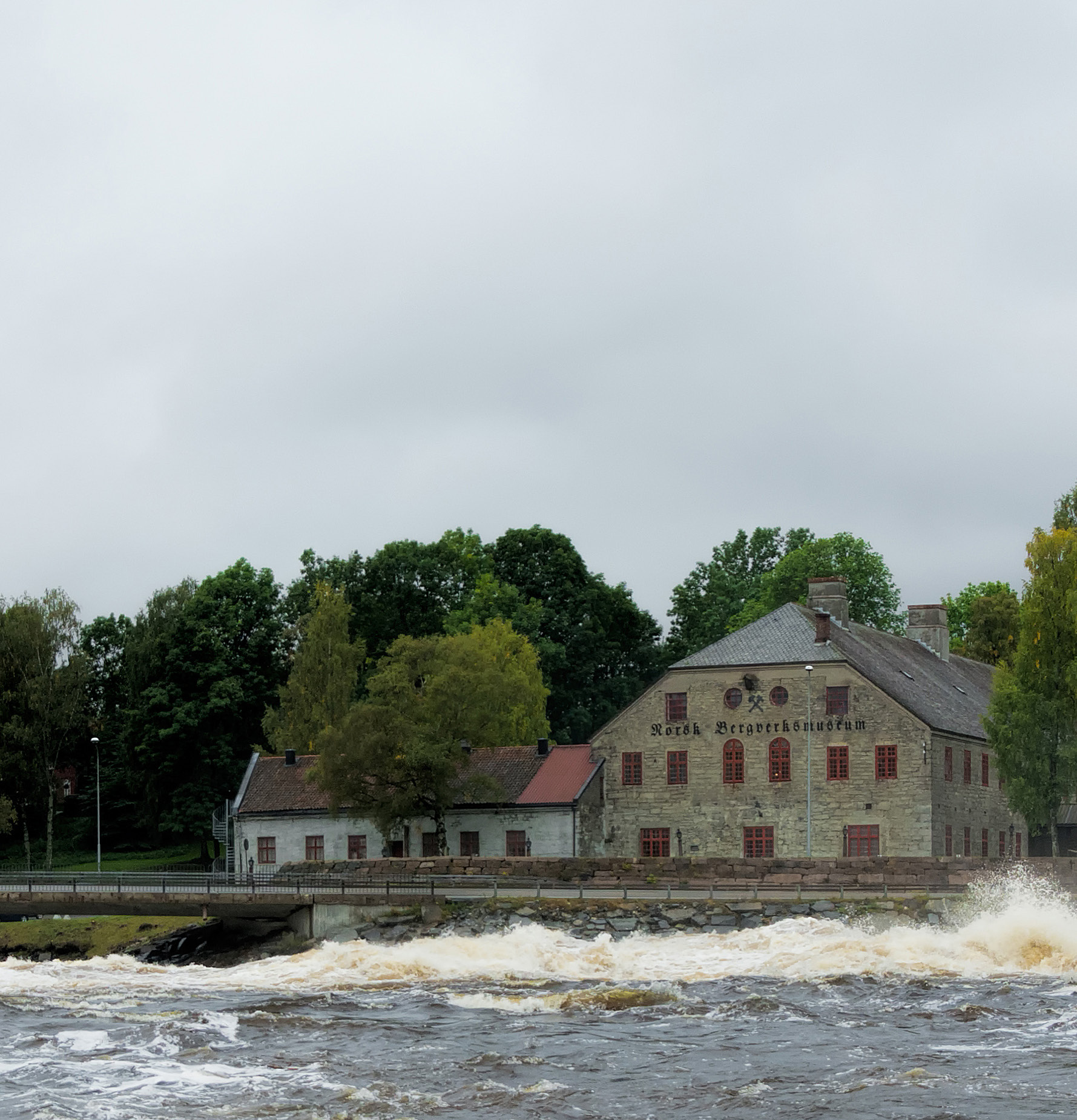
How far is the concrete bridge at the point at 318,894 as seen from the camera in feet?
151

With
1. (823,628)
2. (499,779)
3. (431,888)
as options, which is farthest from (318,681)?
(431,888)

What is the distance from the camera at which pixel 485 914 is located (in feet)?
149

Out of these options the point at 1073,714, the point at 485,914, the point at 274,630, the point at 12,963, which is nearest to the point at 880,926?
the point at 485,914

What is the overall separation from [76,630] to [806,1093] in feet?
220

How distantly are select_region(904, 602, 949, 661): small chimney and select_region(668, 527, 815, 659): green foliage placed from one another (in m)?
19.7

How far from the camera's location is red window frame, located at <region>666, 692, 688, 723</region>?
60.6 metres

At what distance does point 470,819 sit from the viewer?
6031 cm

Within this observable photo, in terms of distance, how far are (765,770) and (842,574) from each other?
1238 inches

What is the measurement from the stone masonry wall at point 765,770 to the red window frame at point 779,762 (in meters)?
0.16

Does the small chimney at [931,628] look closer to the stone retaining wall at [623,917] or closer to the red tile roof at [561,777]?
the red tile roof at [561,777]

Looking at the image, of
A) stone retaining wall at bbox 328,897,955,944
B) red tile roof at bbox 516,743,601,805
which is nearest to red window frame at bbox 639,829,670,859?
red tile roof at bbox 516,743,601,805

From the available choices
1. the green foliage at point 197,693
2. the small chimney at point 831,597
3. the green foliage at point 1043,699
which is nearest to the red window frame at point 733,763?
the small chimney at point 831,597

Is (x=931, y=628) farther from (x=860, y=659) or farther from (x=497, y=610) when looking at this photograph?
(x=497, y=610)

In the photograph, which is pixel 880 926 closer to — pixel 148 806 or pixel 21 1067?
pixel 21 1067
